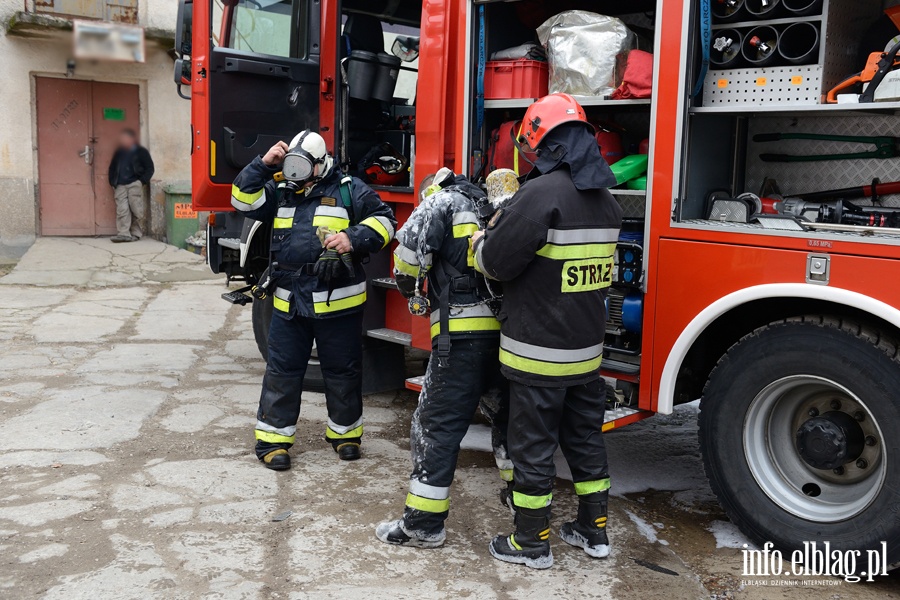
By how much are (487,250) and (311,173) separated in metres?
1.42

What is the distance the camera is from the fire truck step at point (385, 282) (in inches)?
213

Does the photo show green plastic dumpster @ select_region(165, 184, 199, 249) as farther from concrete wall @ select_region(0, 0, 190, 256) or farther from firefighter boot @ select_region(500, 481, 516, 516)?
firefighter boot @ select_region(500, 481, 516, 516)

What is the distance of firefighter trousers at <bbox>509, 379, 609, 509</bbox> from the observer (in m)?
3.45

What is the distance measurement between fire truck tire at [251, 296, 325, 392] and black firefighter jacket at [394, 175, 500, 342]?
2.30 m

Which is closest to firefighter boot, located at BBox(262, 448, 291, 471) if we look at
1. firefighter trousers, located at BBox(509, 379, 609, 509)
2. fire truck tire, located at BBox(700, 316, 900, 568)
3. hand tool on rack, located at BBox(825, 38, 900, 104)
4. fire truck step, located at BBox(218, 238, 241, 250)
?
firefighter trousers, located at BBox(509, 379, 609, 509)

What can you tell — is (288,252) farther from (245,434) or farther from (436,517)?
(436,517)

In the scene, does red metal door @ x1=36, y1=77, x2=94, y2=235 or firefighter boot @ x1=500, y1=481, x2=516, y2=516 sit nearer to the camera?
firefighter boot @ x1=500, y1=481, x2=516, y2=516

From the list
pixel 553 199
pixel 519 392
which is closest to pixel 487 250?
pixel 553 199

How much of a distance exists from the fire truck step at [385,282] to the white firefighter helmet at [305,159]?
42.6 inches

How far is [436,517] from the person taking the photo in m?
3.66

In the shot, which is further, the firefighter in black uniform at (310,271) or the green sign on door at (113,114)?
the green sign on door at (113,114)

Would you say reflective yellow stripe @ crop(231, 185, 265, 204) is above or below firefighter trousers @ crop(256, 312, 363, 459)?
above

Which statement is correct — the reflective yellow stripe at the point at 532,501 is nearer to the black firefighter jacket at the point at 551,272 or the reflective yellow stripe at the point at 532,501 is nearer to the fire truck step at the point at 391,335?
the black firefighter jacket at the point at 551,272

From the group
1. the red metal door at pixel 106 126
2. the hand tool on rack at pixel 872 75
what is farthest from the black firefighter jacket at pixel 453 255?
the red metal door at pixel 106 126
